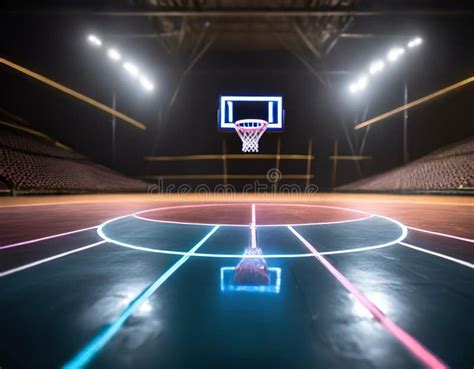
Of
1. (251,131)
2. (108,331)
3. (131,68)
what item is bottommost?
(108,331)

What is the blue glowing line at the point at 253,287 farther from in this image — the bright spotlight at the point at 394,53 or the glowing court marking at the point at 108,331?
the bright spotlight at the point at 394,53

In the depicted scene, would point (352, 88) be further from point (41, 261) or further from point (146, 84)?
point (41, 261)

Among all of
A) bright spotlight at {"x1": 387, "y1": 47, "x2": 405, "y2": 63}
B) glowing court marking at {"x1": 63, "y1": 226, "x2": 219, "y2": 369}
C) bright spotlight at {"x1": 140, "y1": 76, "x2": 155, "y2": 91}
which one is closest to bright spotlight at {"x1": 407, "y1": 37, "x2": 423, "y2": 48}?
bright spotlight at {"x1": 387, "y1": 47, "x2": 405, "y2": 63}

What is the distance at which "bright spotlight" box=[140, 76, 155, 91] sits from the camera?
1567cm

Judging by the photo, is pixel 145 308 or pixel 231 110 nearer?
pixel 145 308

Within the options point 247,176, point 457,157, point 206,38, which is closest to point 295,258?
point 457,157

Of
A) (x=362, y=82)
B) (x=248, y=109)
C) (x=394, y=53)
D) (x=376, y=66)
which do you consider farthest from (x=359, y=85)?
(x=248, y=109)

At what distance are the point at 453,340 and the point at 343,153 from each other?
1684 cm

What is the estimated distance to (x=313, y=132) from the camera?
1667 cm

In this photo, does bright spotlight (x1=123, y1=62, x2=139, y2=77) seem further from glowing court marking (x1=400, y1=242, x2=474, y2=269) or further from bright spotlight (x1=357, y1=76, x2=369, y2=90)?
glowing court marking (x1=400, y1=242, x2=474, y2=269)

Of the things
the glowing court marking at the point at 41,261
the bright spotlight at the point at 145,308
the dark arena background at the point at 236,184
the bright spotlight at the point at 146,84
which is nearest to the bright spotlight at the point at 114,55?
the dark arena background at the point at 236,184

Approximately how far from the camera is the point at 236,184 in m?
16.9

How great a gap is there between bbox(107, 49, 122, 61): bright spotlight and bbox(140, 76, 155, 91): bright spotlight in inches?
79.5

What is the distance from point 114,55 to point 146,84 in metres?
2.88
